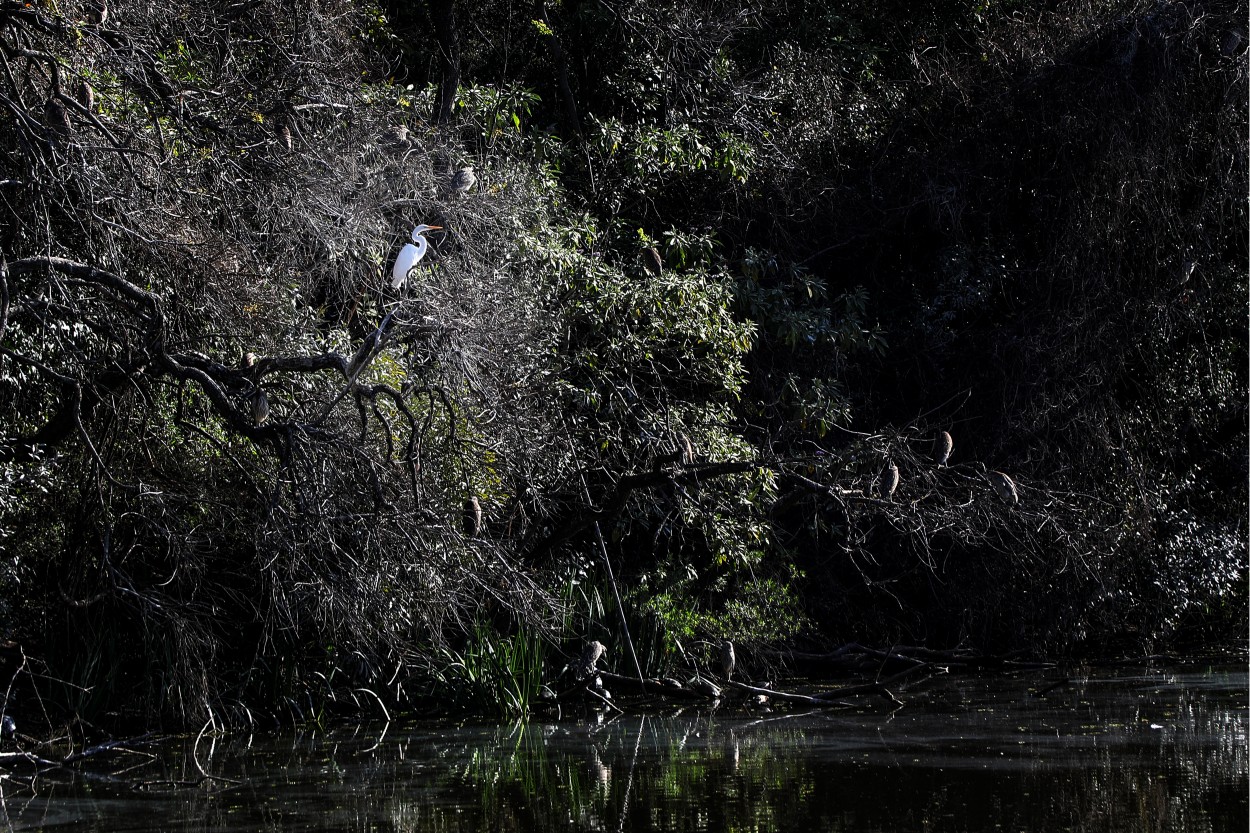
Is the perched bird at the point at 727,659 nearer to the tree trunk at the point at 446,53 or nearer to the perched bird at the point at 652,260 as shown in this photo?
the perched bird at the point at 652,260

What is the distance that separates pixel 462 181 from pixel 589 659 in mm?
3198

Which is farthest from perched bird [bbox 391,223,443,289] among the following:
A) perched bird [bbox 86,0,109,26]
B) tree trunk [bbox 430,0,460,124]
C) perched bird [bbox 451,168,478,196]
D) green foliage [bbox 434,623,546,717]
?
tree trunk [bbox 430,0,460,124]

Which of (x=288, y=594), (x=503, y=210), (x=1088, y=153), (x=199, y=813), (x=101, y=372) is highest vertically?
(x=1088, y=153)

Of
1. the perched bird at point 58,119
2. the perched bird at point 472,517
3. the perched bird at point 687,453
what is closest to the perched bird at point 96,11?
the perched bird at point 58,119

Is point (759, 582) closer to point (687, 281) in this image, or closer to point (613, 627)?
point (613, 627)

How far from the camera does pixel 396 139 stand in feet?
28.9

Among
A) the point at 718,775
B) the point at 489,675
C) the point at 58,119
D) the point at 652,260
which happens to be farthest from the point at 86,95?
the point at 718,775

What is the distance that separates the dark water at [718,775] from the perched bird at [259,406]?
1.72 metres

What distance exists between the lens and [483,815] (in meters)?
5.77

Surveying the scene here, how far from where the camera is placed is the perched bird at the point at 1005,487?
8750 mm

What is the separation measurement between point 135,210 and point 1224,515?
9.09 meters

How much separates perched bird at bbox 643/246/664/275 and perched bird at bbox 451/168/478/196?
1.53 metres

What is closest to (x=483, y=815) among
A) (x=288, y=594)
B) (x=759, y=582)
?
(x=288, y=594)

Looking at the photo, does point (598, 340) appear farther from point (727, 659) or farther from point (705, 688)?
point (705, 688)
